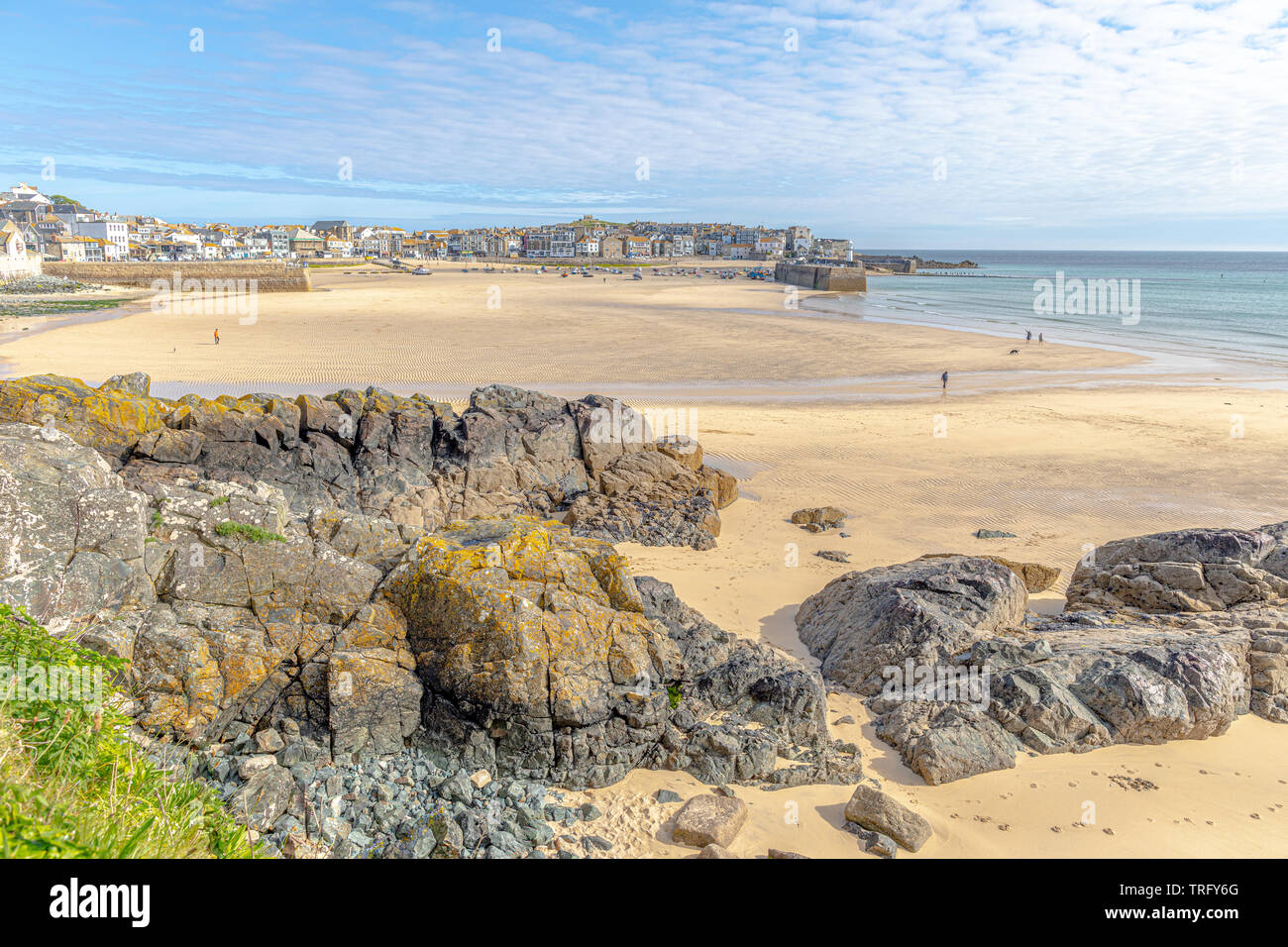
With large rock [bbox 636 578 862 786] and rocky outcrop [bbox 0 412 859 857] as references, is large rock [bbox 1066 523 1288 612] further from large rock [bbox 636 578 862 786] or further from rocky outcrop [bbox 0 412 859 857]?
rocky outcrop [bbox 0 412 859 857]

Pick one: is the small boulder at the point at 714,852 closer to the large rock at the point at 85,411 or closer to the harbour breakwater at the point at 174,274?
the large rock at the point at 85,411

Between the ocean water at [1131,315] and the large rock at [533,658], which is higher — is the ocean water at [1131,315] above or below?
above

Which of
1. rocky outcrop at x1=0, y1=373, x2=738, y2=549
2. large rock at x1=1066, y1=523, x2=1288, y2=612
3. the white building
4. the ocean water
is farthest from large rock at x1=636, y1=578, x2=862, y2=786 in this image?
the white building

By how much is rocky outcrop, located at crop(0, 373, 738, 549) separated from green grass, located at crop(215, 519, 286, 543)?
171 inches

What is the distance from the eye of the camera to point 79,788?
12.7ft

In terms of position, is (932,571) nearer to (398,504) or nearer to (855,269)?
(398,504)

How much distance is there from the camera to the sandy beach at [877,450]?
21.7 ft

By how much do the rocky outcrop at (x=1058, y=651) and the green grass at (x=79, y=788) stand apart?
5881 mm

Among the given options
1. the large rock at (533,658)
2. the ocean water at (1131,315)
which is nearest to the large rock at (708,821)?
the large rock at (533,658)

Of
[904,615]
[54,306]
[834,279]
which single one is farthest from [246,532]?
[834,279]

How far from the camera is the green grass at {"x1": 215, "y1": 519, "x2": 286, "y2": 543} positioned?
7.44m

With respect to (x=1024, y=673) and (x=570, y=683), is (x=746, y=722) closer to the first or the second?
(x=570, y=683)

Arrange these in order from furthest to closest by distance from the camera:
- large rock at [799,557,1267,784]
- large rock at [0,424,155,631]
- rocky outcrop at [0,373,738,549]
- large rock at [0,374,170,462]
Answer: rocky outcrop at [0,373,738,549]
large rock at [0,374,170,462]
large rock at [799,557,1267,784]
large rock at [0,424,155,631]
